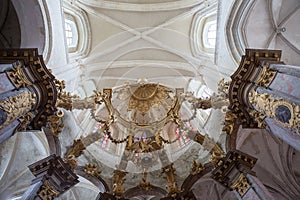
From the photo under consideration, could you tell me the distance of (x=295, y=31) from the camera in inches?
510

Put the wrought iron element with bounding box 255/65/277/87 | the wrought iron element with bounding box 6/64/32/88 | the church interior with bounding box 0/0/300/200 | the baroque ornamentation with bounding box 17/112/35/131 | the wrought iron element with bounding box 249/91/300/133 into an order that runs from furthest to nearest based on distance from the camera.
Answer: the church interior with bounding box 0/0/300/200 → the baroque ornamentation with bounding box 17/112/35/131 → the wrought iron element with bounding box 255/65/277/87 → the wrought iron element with bounding box 6/64/32/88 → the wrought iron element with bounding box 249/91/300/133

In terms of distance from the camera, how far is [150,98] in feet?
51.7

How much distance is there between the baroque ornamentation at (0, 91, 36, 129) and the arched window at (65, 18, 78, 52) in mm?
7444

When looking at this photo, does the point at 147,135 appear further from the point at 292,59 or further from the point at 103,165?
the point at 292,59

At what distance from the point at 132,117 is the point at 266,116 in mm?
8426

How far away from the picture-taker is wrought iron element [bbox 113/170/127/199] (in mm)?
11883

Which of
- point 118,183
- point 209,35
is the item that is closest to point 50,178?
point 118,183

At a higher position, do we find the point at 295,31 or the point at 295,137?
the point at 295,31

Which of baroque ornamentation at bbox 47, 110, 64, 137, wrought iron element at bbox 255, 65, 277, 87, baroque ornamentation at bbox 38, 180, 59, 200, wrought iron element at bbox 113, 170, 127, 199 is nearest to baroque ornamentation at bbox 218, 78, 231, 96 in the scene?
wrought iron element at bbox 255, 65, 277, 87

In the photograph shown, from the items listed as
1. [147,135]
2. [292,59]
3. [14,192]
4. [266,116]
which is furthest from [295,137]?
[14,192]

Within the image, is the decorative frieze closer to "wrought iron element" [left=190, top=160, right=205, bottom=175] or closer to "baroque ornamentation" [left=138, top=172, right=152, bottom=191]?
"wrought iron element" [left=190, top=160, right=205, bottom=175]

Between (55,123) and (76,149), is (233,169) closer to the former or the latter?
(76,149)

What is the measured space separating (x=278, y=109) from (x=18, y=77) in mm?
6425

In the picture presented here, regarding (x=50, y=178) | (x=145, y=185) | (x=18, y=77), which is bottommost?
(x=145, y=185)
